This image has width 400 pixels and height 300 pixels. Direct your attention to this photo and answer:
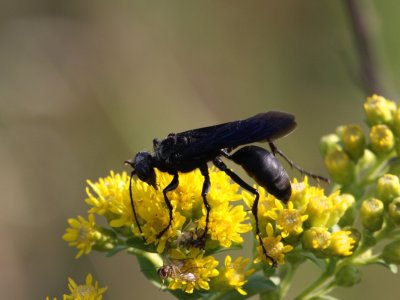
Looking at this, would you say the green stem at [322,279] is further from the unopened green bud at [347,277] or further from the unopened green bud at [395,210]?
the unopened green bud at [395,210]

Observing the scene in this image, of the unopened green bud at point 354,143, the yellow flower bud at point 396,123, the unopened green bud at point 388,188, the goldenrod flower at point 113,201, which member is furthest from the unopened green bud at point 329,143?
the goldenrod flower at point 113,201

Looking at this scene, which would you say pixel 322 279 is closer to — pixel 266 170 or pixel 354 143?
pixel 266 170

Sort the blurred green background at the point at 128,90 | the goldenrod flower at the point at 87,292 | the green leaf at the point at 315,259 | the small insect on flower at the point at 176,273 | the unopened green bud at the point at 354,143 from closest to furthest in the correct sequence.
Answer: the small insect on flower at the point at 176,273 → the goldenrod flower at the point at 87,292 → the green leaf at the point at 315,259 → the unopened green bud at the point at 354,143 → the blurred green background at the point at 128,90

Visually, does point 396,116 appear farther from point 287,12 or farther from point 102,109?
point 287,12

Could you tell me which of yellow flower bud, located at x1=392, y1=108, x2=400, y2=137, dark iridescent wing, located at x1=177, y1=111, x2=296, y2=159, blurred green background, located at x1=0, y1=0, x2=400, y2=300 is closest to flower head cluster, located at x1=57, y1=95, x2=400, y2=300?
dark iridescent wing, located at x1=177, y1=111, x2=296, y2=159

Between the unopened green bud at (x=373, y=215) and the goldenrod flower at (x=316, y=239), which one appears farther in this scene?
the unopened green bud at (x=373, y=215)

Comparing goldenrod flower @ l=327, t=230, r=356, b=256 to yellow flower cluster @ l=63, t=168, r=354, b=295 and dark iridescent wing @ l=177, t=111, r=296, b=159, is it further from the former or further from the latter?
dark iridescent wing @ l=177, t=111, r=296, b=159
